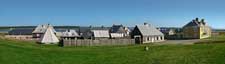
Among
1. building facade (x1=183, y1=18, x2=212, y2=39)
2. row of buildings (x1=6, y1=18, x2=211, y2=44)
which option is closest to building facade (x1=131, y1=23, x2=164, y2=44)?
row of buildings (x1=6, y1=18, x2=211, y2=44)

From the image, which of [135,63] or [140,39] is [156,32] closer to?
[140,39]

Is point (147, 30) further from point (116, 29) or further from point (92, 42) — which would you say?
point (116, 29)

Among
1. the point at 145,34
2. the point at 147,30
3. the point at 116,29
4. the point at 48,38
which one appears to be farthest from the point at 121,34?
the point at 48,38

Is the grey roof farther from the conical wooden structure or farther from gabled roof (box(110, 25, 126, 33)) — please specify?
gabled roof (box(110, 25, 126, 33))

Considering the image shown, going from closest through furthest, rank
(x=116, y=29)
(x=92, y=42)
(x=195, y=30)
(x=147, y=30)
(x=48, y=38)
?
1. (x=92, y=42)
2. (x=48, y=38)
3. (x=147, y=30)
4. (x=195, y=30)
5. (x=116, y=29)

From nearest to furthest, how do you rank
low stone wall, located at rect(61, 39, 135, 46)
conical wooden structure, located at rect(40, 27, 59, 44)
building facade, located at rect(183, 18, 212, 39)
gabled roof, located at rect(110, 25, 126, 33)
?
1. low stone wall, located at rect(61, 39, 135, 46)
2. conical wooden structure, located at rect(40, 27, 59, 44)
3. building facade, located at rect(183, 18, 212, 39)
4. gabled roof, located at rect(110, 25, 126, 33)

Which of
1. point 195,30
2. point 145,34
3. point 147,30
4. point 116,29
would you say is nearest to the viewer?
point 145,34

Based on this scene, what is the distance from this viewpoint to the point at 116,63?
2947 cm

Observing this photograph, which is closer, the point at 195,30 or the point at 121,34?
the point at 195,30

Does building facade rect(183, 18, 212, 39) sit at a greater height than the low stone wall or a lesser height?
greater

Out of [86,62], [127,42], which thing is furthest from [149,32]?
[86,62]

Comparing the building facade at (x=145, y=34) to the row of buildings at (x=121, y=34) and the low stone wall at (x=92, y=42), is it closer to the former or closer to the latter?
the row of buildings at (x=121, y=34)

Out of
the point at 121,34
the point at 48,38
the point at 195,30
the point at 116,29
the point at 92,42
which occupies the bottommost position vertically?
the point at 92,42

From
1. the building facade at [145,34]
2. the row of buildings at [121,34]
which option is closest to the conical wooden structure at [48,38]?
the row of buildings at [121,34]
